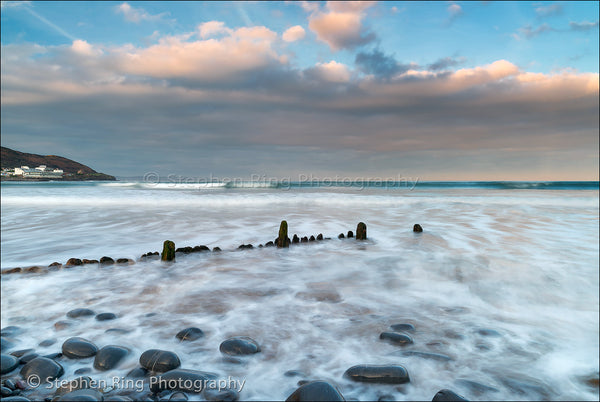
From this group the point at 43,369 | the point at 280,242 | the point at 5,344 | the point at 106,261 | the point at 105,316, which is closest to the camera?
the point at 43,369

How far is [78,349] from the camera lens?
262cm

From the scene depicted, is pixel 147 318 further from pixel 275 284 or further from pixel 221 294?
pixel 275 284

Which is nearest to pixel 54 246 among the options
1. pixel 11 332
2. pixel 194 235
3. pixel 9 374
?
pixel 194 235

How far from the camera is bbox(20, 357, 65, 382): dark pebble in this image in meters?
2.29

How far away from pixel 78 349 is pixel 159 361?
2.55 ft

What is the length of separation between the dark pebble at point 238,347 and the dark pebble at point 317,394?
91 cm

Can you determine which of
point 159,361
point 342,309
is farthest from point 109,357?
point 342,309

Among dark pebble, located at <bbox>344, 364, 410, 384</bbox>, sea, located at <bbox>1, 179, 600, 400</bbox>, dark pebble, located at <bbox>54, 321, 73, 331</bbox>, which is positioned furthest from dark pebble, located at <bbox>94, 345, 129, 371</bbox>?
dark pebble, located at <bbox>344, 364, 410, 384</bbox>

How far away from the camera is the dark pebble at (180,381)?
7.07 ft

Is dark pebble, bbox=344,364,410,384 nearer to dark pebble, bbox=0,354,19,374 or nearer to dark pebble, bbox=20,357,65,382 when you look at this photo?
dark pebble, bbox=20,357,65,382

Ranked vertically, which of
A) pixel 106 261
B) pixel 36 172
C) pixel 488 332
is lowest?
pixel 106 261

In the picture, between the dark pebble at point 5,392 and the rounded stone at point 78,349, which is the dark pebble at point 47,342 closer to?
the rounded stone at point 78,349

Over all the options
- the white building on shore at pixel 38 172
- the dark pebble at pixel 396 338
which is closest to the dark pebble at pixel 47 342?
the dark pebble at pixel 396 338

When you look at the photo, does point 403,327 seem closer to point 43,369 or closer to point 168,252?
point 43,369
